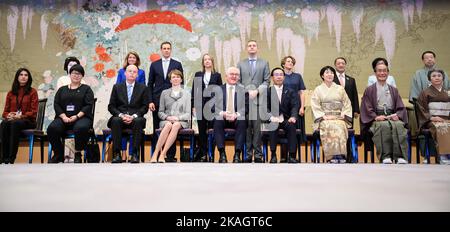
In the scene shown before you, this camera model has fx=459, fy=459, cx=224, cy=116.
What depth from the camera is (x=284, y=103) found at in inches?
176

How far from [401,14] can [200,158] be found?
3253 mm

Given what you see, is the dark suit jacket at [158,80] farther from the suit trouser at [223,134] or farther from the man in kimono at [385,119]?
the man in kimono at [385,119]

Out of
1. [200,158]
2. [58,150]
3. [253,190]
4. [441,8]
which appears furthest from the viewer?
[441,8]

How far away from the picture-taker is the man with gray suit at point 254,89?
432 cm

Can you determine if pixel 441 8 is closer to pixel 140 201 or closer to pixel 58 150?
pixel 58 150

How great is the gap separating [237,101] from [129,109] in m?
1.04

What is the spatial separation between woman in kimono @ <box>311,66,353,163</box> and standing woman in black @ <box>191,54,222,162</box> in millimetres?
1022

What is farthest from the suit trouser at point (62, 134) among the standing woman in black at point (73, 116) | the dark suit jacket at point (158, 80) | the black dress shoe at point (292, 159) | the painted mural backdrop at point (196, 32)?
the black dress shoe at point (292, 159)

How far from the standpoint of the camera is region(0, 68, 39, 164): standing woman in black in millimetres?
4195

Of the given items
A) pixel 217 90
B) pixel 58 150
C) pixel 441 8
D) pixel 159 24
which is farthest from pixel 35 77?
pixel 441 8

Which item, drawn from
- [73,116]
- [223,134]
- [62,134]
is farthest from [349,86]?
[62,134]

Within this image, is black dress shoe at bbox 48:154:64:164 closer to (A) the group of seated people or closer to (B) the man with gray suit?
(A) the group of seated people

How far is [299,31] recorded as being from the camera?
5.86 meters

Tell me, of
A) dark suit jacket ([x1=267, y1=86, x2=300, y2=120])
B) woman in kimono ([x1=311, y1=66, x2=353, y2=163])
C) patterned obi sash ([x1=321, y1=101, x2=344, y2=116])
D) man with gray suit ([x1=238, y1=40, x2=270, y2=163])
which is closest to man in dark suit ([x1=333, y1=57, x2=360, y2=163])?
woman in kimono ([x1=311, y1=66, x2=353, y2=163])
